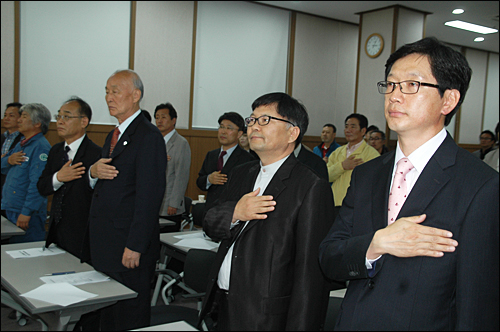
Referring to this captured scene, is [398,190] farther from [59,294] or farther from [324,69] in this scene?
[324,69]

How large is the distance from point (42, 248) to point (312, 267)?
1.91 m

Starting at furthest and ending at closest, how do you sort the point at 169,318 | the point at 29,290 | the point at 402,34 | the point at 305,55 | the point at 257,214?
the point at 305,55, the point at 402,34, the point at 169,318, the point at 29,290, the point at 257,214

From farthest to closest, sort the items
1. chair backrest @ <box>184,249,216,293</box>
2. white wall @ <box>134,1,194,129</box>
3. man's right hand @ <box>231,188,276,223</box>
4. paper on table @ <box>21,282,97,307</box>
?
white wall @ <box>134,1,194,129</box>, chair backrest @ <box>184,249,216,293</box>, paper on table @ <box>21,282,97,307</box>, man's right hand @ <box>231,188,276,223</box>

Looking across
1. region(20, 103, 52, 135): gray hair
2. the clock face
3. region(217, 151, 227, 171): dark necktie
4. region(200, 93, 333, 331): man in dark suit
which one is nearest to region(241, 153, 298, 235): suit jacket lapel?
region(200, 93, 333, 331): man in dark suit

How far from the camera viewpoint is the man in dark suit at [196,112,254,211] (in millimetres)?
3789

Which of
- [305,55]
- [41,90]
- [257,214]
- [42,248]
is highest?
[305,55]

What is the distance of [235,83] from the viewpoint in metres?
7.35

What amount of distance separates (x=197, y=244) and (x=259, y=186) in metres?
1.40

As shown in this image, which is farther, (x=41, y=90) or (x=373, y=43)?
(x=373, y=43)

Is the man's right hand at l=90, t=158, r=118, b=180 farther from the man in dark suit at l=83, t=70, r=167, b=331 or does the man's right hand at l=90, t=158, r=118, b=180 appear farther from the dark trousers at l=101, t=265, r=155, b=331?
the dark trousers at l=101, t=265, r=155, b=331

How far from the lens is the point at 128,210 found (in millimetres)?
2342

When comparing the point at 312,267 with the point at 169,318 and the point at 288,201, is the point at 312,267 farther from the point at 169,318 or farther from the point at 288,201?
the point at 169,318

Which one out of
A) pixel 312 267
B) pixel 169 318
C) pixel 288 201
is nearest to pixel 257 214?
pixel 288 201

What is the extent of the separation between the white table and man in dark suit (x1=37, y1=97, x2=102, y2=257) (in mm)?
178
